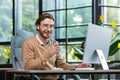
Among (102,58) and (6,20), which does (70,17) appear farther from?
(102,58)

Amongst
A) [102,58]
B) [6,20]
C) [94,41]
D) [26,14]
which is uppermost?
[26,14]

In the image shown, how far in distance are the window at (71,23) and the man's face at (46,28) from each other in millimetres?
2906

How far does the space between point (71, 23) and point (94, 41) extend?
11.1ft

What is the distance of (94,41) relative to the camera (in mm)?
2582

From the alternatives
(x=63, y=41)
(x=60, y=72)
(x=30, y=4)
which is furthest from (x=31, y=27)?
(x=60, y=72)

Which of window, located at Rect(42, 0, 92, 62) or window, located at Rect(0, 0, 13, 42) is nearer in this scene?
window, located at Rect(42, 0, 92, 62)

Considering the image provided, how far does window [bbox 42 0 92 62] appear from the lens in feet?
19.0

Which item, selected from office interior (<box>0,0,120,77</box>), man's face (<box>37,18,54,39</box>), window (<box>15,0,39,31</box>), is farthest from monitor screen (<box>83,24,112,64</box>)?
window (<box>15,0,39,31</box>)

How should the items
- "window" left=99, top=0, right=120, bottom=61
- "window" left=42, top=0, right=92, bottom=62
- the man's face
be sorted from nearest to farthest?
the man's face → "window" left=99, top=0, right=120, bottom=61 → "window" left=42, top=0, right=92, bottom=62

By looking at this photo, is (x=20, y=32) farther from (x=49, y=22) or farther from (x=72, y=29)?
(x=72, y=29)

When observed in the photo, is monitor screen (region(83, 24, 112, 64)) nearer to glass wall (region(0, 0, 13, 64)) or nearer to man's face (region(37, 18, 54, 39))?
man's face (region(37, 18, 54, 39))

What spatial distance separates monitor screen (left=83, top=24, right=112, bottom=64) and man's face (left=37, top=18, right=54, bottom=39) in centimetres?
40

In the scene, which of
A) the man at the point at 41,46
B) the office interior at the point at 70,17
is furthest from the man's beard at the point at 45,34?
the office interior at the point at 70,17

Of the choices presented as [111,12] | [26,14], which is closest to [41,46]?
[111,12]
